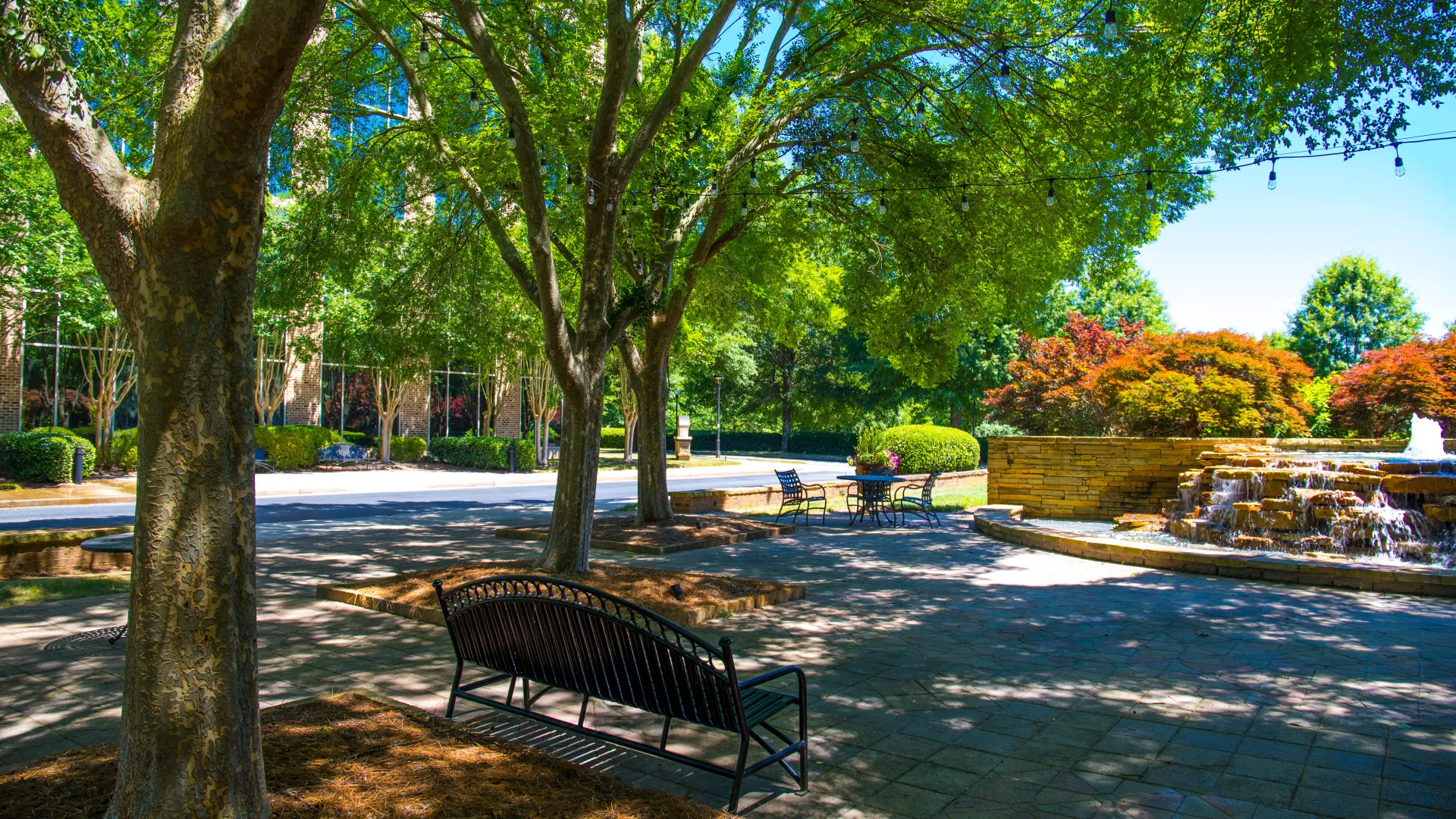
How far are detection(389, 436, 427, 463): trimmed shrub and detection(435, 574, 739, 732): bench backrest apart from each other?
2964 cm

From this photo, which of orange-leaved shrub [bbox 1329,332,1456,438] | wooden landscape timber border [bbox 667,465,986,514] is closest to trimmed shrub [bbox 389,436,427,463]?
wooden landscape timber border [bbox 667,465,986,514]

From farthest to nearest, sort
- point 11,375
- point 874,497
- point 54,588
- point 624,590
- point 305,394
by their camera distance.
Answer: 1. point 305,394
2. point 11,375
3. point 874,497
4. point 54,588
5. point 624,590

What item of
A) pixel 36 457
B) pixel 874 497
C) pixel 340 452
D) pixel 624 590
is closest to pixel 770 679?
pixel 624 590

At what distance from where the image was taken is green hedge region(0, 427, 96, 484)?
802 inches

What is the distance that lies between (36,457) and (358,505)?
322 inches

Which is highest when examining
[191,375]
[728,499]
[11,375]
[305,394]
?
[11,375]

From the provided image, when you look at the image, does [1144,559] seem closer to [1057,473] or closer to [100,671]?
[1057,473]

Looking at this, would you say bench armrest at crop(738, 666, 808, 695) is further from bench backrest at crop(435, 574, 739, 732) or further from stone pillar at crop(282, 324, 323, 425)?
stone pillar at crop(282, 324, 323, 425)

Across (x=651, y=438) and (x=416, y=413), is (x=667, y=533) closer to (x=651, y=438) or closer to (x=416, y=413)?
(x=651, y=438)

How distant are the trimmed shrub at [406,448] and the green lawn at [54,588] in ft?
79.5

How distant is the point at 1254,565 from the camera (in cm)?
991

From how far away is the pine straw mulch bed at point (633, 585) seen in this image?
7820 mm

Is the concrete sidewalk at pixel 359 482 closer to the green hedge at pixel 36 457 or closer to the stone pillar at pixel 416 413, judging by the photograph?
Answer: the green hedge at pixel 36 457

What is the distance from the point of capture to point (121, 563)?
9.93 m
